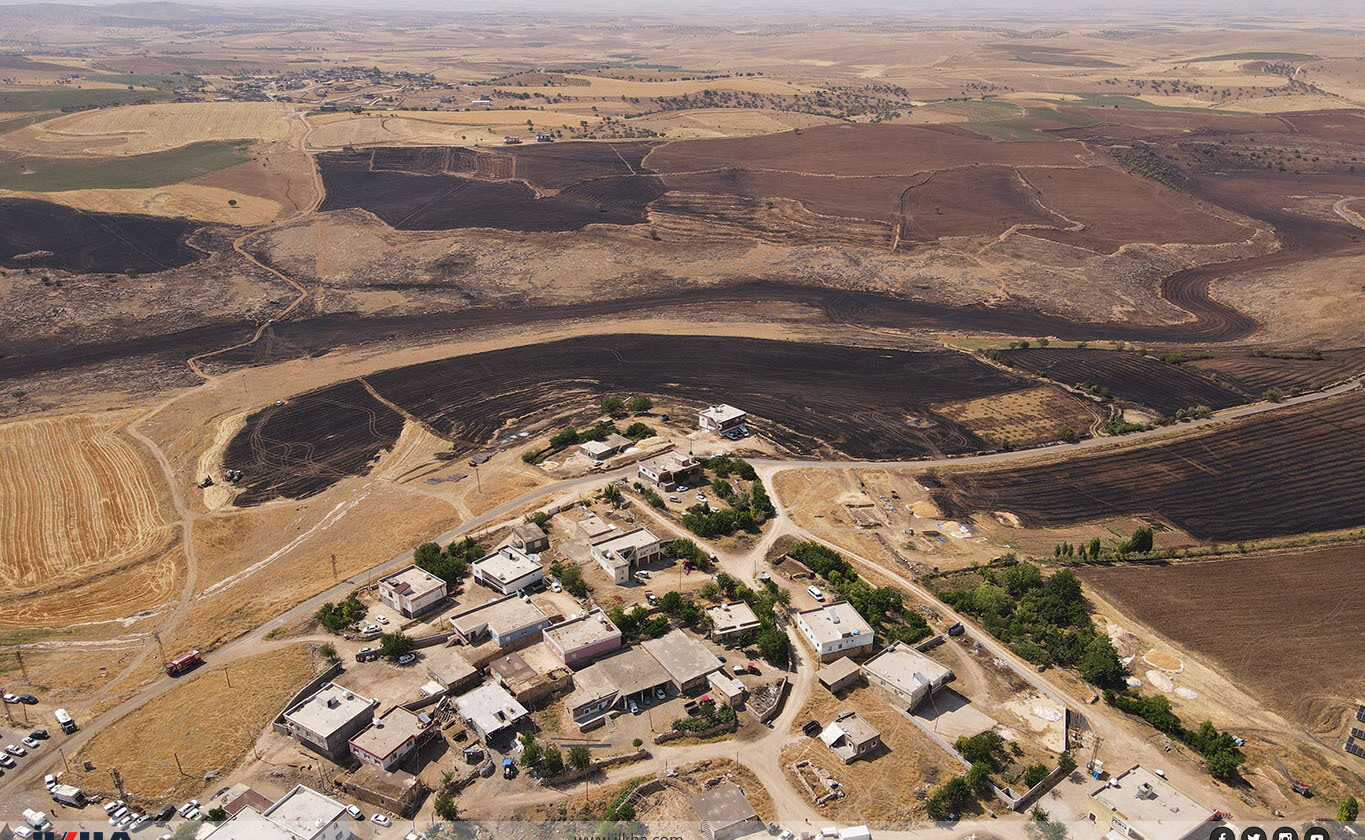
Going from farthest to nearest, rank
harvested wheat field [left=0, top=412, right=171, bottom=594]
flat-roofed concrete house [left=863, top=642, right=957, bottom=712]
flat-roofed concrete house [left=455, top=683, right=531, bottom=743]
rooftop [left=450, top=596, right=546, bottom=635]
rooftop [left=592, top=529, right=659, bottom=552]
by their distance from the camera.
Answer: harvested wheat field [left=0, top=412, right=171, bottom=594]
rooftop [left=592, top=529, right=659, bottom=552]
rooftop [left=450, top=596, right=546, bottom=635]
flat-roofed concrete house [left=863, top=642, right=957, bottom=712]
flat-roofed concrete house [left=455, top=683, right=531, bottom=743]

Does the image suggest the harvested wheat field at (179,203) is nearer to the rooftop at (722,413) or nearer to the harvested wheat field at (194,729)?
the rooftop at (722,413)

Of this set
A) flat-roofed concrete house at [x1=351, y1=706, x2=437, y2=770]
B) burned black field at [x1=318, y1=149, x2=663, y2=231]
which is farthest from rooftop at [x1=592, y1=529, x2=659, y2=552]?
burned black field at [x1=318, y1=149, x2=663, y2=231]

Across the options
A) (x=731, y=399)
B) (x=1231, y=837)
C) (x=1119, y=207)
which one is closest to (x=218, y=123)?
(x=731, y=399)

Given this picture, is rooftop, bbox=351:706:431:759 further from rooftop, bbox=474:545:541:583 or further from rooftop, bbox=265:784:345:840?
rooftop, bbox=474:545:541:583

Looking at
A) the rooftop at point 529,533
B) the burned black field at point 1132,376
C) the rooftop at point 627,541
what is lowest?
the rooftop at point 529,533

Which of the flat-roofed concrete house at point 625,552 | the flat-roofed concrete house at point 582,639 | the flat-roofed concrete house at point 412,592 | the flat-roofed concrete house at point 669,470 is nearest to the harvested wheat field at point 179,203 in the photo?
the flat-roofed concrete house at point 669,470
